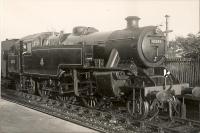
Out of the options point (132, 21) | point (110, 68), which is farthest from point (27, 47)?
point (110, 68)

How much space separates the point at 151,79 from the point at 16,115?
4.57 metres

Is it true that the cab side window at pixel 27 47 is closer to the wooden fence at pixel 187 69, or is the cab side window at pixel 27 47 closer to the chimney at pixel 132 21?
the chimney at pixel 132 21

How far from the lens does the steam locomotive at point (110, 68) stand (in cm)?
1014

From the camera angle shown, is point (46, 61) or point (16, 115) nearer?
point (16, 115)

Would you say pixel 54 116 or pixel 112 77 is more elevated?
pixel 112 77

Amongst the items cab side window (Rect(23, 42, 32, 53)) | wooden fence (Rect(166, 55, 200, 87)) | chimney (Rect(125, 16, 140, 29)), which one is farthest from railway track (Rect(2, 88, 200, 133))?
wooden fence (Rect(166, 55, 200, 87))

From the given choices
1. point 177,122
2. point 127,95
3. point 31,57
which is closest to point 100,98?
point 127,95

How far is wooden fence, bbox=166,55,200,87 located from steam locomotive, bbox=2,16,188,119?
2.95m

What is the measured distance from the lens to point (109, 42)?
442 inches

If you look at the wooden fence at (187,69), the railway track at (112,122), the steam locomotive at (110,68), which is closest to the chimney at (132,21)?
the steam locomotive at (110,68)

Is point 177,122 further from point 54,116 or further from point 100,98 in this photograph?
point 54,116

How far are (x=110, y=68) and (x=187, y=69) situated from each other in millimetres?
5005

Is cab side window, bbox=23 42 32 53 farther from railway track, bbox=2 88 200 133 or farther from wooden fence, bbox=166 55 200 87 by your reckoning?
wooden fence, bbox=166 55 200 87

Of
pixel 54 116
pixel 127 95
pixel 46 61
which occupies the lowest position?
pixel 54 116
